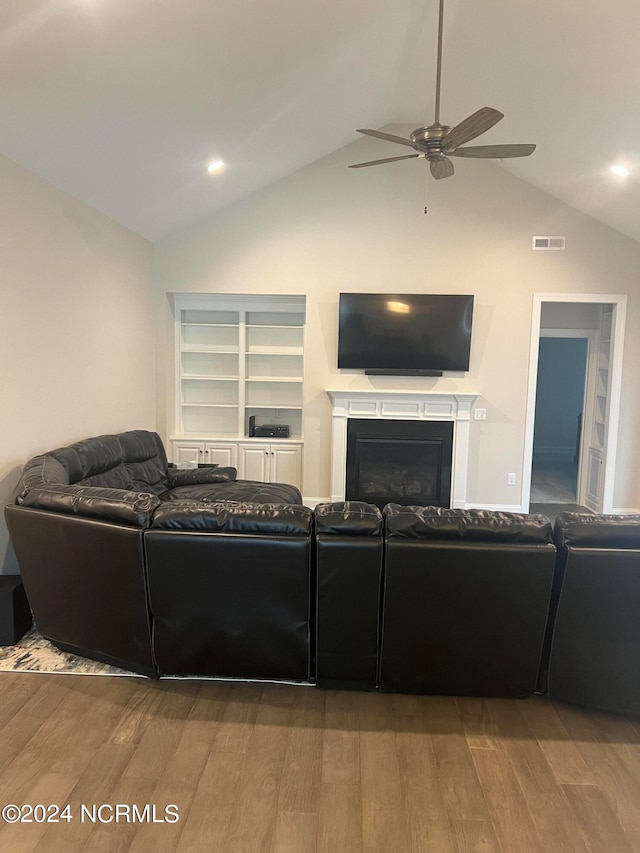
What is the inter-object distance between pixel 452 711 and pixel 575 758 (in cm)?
52

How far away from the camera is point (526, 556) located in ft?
7.42

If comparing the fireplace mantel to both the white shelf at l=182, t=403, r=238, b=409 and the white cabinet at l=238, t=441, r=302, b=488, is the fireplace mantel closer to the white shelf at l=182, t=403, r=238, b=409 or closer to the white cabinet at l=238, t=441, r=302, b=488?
the white cabinet at l=238, t=441, r=302, b=488

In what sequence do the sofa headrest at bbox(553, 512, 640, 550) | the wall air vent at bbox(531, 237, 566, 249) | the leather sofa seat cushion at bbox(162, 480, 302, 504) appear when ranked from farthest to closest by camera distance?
the wall air vent at bbox(531, 237, 566, 249), the leather sofa seat cushion at bbox(162, 480, 302, 504), the sofa headrest at bbox(553, 512, 640, 550)

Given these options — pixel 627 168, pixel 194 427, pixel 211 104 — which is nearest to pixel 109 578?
pixel 211 104

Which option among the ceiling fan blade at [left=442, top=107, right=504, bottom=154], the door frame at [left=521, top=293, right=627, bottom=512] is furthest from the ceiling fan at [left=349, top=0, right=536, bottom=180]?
the door frame at [left=521, top=293, right=627, bottom=512]

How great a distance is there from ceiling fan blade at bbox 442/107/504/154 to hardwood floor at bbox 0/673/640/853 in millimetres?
2844

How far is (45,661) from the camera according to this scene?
2777 mm

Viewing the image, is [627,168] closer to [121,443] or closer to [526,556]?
[526,556]

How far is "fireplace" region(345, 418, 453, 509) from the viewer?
5766mm

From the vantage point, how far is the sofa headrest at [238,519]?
93.0 inches

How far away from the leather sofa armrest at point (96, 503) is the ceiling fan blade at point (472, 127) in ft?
8.07

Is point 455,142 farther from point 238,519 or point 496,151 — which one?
point 238,519

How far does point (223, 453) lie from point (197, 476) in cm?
127

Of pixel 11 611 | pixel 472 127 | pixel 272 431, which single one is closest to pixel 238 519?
pixel 11 611
